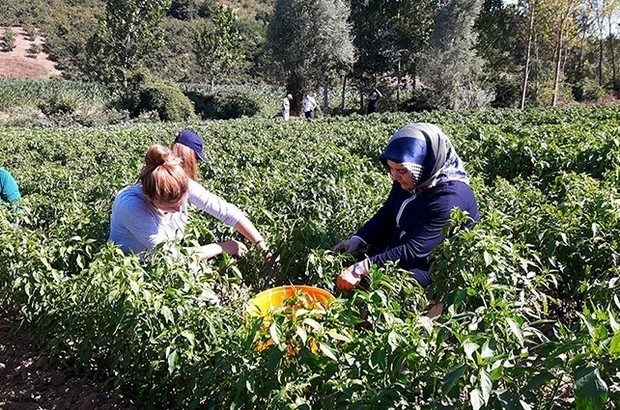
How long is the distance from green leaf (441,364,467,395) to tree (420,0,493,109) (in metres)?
29.3

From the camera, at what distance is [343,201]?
4.37m

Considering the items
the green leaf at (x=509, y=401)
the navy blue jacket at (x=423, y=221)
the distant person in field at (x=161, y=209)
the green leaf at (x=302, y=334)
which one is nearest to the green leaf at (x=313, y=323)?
the green leaf at (x=302, y=334)

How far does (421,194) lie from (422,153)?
0.28 meters

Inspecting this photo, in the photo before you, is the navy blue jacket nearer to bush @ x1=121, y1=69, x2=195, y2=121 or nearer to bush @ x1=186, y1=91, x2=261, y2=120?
bush @ x1=121, y1=69, x2=195, y2=121

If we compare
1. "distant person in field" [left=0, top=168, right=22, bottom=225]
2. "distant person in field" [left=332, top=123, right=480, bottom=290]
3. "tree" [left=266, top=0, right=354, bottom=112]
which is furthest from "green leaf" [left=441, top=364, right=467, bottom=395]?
"tree" [left=266, top=0, right=354, bottom=112]

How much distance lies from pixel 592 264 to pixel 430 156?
1.08 m

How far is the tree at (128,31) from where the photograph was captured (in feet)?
115

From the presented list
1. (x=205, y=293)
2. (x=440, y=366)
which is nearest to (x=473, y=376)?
(x=440, y=366)

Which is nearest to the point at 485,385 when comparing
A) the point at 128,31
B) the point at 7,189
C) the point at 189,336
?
the point at 189,336

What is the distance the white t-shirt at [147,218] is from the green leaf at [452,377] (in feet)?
6.96

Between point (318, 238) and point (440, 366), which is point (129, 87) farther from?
point (440, 366)

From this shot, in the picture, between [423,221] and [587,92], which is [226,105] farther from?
[423,221]

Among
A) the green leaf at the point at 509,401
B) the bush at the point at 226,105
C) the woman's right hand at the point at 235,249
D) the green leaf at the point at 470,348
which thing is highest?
the green leaf at the point at 470,348

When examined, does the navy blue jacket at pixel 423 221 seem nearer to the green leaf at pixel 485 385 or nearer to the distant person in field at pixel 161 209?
the distant person in field at pixel 161 209
